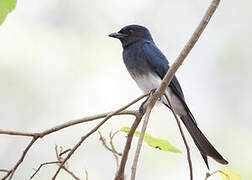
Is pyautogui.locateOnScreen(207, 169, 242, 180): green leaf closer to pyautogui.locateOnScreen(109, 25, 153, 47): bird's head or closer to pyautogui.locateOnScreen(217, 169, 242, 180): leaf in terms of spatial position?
pyautogui.locateOnScreen(217, 169, 242, 180): leaf

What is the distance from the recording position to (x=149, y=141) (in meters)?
Result: 1.25

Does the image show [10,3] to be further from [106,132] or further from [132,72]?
[106,132]

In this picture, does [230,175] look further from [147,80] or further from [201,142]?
[147,80]

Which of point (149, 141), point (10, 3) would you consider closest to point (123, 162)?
point (149, 141)

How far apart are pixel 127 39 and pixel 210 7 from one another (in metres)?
1.98

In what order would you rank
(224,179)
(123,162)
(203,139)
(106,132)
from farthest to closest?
(106,132)
(203,139)
(224,179)
(123,162)

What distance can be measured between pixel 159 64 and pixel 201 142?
671 millimetres

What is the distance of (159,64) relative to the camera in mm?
2879

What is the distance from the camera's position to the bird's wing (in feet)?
9.23

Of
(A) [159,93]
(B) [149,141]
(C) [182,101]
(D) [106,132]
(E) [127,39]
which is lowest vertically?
(D) [106,132]

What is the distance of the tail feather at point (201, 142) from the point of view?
204 cm

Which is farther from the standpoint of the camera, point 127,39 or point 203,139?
point 127,39

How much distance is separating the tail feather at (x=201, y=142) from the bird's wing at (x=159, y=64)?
0.16 metres

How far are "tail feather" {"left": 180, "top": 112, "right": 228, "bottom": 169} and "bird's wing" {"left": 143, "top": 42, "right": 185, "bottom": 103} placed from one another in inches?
6.1
